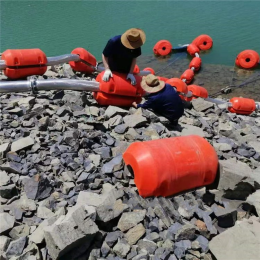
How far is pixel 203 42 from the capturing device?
39.5 feet

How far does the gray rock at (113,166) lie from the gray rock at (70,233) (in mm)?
868

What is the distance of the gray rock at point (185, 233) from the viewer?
2.78 metres

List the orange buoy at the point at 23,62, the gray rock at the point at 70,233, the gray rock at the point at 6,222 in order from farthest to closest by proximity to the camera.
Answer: the orange buoy at the point at 23,62 → the gray rock at the point at 6,222 → the gray rock at the point at 70,233

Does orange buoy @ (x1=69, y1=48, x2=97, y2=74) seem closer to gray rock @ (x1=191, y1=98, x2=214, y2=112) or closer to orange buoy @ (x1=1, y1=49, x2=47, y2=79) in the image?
orange buoy @ (x1=1, y1=49, x2=47, y2=79)

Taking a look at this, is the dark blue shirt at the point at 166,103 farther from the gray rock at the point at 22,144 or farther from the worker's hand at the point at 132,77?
the gray rock at the point at 22,144

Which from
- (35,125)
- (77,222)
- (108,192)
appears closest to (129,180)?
(108,192)

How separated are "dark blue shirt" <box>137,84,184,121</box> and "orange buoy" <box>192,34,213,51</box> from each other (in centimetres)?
769

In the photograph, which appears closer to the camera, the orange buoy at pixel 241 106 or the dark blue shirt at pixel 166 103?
the dark blue shirt at pixel 166 103

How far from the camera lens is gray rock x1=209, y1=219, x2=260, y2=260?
259cm

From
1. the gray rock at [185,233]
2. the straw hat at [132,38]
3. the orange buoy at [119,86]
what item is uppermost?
the straw hat at [132,38]

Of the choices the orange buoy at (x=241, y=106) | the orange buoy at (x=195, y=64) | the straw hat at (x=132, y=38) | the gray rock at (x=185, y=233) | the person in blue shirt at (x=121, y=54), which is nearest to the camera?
the gray rock at (x=185, y=233)

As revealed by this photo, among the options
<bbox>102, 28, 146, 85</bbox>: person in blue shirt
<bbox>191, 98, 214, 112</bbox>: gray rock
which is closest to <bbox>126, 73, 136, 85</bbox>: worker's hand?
<bbox>102, 28, 146, 85</bbox>: person in blue shirt

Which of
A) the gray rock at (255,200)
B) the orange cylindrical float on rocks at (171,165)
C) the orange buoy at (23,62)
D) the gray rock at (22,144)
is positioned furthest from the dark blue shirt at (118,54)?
the gray rock at (255,200)

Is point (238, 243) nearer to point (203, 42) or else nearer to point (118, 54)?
point (118, 54)
